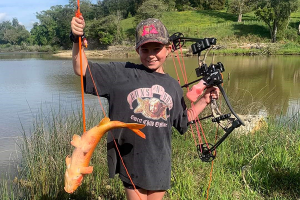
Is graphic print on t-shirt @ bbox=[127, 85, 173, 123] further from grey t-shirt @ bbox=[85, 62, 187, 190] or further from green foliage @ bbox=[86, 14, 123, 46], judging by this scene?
green foliage @ bbox=[86, 14, 123, 46]

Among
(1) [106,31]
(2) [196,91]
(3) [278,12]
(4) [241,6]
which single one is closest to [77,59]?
(2) [196,91]

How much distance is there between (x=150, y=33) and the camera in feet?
6.08

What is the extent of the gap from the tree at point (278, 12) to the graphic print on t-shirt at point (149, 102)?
34.2 metres

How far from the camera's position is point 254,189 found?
3100 millimetres

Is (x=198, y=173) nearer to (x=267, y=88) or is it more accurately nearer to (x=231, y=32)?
(x=267, y=88)

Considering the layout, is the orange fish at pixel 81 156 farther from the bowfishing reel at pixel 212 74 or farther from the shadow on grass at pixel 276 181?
the shadow on grass at pixel 276 181

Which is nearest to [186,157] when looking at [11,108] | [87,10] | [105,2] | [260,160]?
[260,160]

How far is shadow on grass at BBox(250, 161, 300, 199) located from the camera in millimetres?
2976

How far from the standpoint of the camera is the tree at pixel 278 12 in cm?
3132

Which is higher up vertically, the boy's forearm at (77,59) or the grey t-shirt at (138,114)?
the boy's forearm at (77,59)

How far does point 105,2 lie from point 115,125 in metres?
57.9

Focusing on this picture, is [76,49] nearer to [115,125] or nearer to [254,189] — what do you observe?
[115,125]

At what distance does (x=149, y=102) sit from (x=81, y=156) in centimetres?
58

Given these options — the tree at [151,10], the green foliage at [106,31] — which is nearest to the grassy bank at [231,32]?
the green foliage at [106,31]
